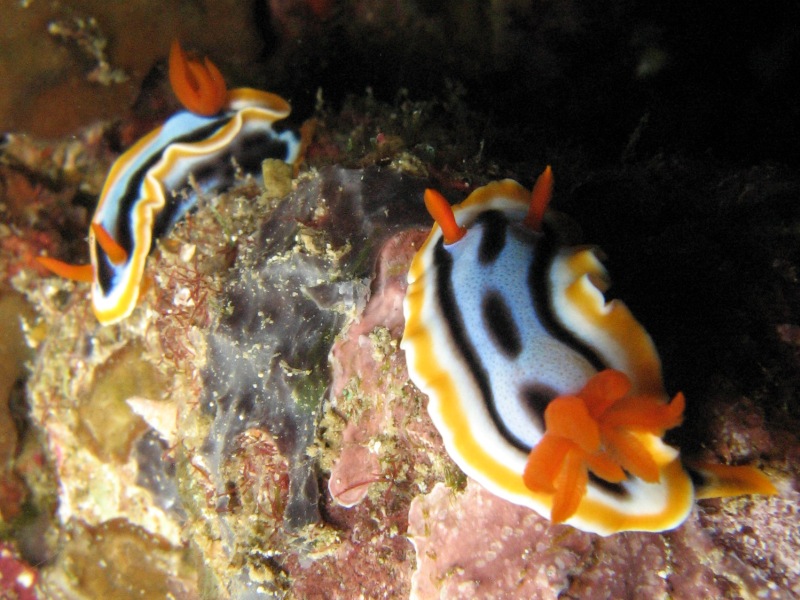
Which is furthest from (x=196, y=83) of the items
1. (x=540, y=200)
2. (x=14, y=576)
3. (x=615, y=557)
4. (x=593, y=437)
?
(x=14, y=576)

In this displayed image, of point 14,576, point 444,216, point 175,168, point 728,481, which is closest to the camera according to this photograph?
point 728,481

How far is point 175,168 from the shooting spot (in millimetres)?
4164

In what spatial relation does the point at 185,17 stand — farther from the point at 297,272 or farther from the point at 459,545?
the point at 459,545

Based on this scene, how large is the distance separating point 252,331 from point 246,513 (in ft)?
3.38

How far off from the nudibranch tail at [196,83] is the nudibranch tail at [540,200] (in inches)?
114

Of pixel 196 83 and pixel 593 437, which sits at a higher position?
pixel 196 83

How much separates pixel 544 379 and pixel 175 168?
11.3 feet

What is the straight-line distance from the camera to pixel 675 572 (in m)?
1.99

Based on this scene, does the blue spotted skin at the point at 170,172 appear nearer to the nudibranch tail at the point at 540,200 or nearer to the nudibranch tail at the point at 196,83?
the nudibranch tail at the point at 196,83

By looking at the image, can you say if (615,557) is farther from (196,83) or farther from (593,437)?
(196,83)

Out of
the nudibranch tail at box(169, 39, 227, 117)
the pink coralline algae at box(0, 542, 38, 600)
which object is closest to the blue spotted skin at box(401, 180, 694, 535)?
the nudibranch tail at box(169, 39, 227, 117)

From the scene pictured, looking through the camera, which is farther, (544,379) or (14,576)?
(14,576)

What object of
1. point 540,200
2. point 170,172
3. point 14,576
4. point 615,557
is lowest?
point 14,576

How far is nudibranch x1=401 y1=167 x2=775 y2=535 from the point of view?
1772 mm
